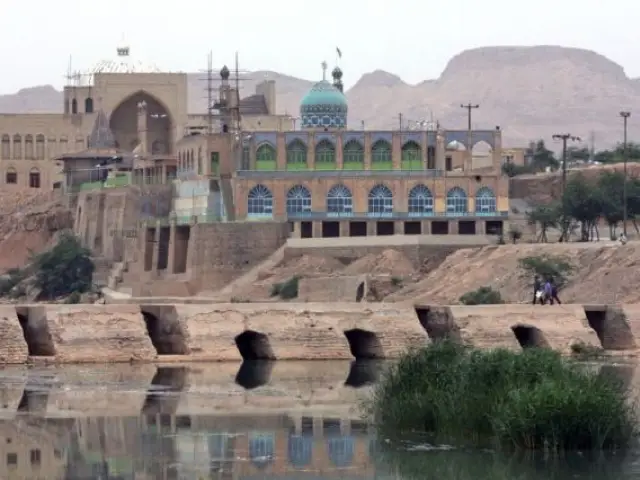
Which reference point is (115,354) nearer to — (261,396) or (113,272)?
(261,396)

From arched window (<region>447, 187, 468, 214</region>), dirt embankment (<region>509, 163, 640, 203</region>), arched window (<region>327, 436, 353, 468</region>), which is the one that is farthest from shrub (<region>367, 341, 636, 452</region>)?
dirt embankment (<region>509, 163, 640, 203</region>)

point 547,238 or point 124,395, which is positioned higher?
point 547,238

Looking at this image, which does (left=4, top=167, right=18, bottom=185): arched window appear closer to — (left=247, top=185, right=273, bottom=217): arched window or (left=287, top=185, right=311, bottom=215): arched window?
(left=247, top=185, right=273, bottom=217): arched window

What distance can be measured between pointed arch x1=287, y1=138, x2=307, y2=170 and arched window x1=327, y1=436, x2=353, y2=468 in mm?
39597

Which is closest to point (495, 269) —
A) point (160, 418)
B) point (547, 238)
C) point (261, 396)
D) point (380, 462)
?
point (547, 238)

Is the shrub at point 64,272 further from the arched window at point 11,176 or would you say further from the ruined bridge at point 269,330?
the ruined bridge at point 269,330

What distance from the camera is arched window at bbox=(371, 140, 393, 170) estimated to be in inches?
2697

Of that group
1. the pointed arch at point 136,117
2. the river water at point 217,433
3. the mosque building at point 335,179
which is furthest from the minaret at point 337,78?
the river water at point 217,433

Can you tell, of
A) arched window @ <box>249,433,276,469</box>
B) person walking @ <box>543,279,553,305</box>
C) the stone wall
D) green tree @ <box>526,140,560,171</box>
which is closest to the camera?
arched window @ <box>249,433,276,469</box>

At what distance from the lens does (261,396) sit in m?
34.0

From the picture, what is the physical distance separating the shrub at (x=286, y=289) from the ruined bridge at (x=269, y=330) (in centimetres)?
1598

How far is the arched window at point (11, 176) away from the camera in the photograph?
92062 mm

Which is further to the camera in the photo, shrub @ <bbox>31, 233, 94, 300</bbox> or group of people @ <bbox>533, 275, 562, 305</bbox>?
shrub @ <bbox>31, 233, 94, 300</bbox>

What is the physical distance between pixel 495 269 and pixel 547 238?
11038 mm
